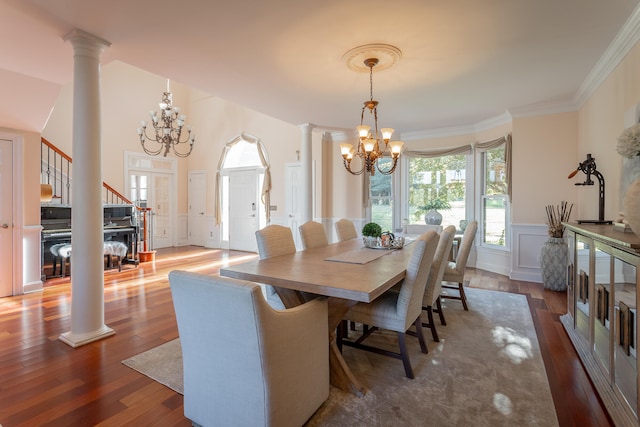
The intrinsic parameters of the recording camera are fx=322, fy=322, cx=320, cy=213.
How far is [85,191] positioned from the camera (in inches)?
102

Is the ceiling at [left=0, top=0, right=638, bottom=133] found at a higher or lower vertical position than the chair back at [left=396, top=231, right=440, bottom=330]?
higher

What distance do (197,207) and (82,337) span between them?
605cm

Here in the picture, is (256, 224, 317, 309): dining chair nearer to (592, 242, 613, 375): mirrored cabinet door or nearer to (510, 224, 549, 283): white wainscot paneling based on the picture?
(592, 242, 613, 375): mirrored cabinet door

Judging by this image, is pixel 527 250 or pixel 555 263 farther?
pixel 527 250

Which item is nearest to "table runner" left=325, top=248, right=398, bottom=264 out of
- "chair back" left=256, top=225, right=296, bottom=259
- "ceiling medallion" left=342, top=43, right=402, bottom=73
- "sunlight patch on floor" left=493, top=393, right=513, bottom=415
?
"chair back" left=256, top=225, right=296, bottom=259

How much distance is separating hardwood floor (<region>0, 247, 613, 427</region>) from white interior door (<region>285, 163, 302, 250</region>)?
128 inches

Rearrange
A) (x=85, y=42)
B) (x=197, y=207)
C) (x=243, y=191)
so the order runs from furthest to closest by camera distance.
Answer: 1. (x=197, y=207)
2. (x=243, y=191)
3. (x=85, y=42)

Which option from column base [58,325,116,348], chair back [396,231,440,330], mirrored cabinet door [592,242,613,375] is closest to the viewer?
mirrored cabinet door [592,242,613,375]

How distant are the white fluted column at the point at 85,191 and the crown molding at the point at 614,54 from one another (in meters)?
4.11

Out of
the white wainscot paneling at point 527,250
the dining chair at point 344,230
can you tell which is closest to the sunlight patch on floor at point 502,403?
the dining chair at point 344,230

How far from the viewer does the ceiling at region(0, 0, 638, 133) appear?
2230 mm

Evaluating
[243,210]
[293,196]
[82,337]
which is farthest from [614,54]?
[243,210]

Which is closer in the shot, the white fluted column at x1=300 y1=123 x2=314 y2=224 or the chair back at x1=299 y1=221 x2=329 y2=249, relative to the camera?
the chair back at x1=299 y1=221 x2=329 y2=249

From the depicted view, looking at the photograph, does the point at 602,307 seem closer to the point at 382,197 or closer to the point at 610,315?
the point at 610,315
